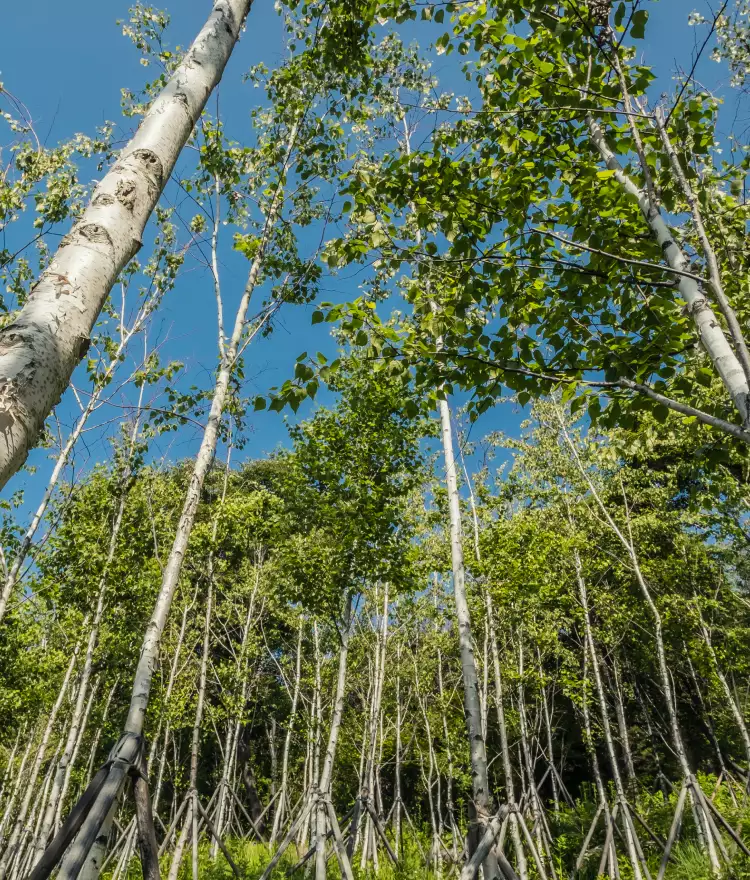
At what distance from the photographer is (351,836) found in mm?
7484

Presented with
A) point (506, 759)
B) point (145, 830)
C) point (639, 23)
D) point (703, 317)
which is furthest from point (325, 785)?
point (639, 23)

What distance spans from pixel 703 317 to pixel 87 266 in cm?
272

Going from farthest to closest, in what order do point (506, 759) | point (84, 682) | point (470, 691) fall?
point (506, 759) → point (84, 682) → point (470, 691)

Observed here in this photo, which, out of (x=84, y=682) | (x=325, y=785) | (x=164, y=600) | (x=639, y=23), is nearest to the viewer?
(x=639, y=23)

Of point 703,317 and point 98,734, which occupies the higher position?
point 703,317

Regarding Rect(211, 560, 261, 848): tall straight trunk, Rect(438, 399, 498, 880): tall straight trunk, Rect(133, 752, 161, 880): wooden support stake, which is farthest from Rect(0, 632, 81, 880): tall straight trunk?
Rect(133, 752, 161, 880): wooden support stake

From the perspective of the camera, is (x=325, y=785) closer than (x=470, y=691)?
No

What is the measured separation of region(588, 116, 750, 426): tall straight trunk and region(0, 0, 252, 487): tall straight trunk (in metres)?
2.37

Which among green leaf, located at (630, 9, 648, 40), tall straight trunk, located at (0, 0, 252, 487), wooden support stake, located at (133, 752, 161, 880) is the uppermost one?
green leaf, located at (630, 9, 648, 40)

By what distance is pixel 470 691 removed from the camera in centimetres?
586

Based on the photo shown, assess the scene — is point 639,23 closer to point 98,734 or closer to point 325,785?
point 325,785

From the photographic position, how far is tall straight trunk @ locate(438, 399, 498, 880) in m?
4.97

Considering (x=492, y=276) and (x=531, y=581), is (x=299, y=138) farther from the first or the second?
(x=531, y=581)

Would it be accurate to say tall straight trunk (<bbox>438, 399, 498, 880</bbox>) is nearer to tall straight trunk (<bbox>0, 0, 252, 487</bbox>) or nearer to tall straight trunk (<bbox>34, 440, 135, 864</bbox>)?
tall straight trunk (<bbox>0, 0, 252, 487</bbox>)
